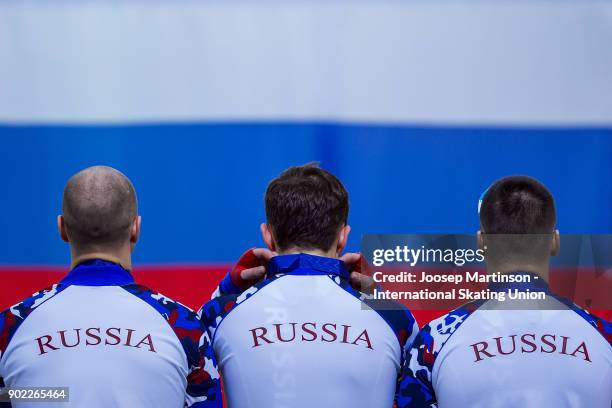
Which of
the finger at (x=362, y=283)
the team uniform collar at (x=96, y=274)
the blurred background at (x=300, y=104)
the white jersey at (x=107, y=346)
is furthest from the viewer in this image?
the blurred background at (x=300, y=104)

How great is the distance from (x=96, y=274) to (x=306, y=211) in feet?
1.34

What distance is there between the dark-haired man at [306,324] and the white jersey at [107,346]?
0.26 feet

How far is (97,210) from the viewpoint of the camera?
154 cm

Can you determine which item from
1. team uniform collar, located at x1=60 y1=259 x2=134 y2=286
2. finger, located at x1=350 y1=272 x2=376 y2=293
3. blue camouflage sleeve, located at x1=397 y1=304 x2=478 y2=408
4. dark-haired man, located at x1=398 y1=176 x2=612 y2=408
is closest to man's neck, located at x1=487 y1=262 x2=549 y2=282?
dark-haired man, located at x1=398 y1=176 x2=612 y2=408

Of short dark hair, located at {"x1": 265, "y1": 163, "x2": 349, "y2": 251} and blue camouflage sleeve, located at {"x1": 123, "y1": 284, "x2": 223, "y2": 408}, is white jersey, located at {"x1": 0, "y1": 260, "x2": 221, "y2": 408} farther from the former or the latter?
short dark hair, located at {"x1": 265, "y1": 163, "x2": 349, "y2": 251}

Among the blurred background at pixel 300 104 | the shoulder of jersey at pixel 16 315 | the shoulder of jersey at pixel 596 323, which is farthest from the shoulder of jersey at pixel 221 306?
the blurred background at pixel 300 104

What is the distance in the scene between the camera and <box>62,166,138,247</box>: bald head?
1536mm

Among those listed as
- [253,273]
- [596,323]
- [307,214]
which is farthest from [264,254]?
[596,323]

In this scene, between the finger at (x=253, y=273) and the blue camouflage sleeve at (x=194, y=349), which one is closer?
the blue camouflage sleeve at (x=194, y=349)

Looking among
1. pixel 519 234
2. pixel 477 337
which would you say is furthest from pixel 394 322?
pixel 519 234

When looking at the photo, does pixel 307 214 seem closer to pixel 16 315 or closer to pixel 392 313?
pixel 392 313

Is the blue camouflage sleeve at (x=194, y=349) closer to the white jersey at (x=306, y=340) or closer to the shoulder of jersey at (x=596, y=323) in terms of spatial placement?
the white jersey at (x=306, y=340)

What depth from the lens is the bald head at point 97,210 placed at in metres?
1.54

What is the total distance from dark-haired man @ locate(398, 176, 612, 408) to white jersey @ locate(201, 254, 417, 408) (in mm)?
60
